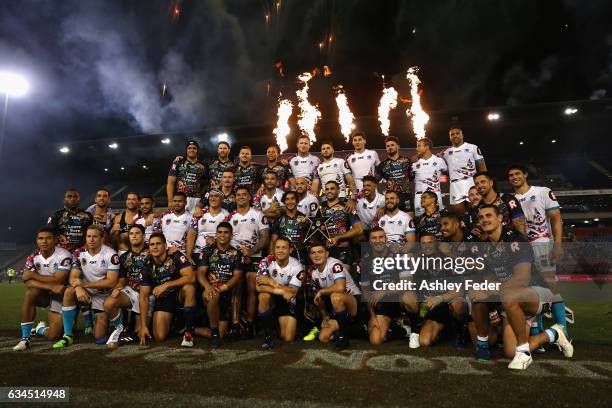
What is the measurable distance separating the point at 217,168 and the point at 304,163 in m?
1.76

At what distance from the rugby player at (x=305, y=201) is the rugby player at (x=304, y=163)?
2.25ft

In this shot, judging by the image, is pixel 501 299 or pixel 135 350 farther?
pixel 135 350

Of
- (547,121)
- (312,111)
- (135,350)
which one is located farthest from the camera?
(312,111)

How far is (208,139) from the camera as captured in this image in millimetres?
27859

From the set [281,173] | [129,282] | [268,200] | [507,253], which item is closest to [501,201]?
[507,253]

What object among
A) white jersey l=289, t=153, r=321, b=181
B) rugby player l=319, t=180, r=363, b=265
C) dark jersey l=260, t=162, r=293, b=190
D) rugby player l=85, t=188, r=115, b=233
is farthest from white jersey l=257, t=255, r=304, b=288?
rugby player l=85, t=188, r=115, b=233

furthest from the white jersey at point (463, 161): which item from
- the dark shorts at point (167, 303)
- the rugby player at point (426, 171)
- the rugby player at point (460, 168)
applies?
the dark shorts at point (167, 303)

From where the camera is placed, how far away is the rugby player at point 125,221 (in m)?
6.94

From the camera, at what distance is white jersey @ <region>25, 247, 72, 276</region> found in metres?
5.91

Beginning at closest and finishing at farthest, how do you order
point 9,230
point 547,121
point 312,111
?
point 547,121 < point 312,111 < point 9,230

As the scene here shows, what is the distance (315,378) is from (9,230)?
120ft

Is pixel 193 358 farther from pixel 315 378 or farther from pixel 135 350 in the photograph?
pixel 315 378

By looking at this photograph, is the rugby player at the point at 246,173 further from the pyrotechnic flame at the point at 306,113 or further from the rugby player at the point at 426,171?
the pyrotechnic flame at the point at 306,113

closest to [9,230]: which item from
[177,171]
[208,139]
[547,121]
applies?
[208,139]
